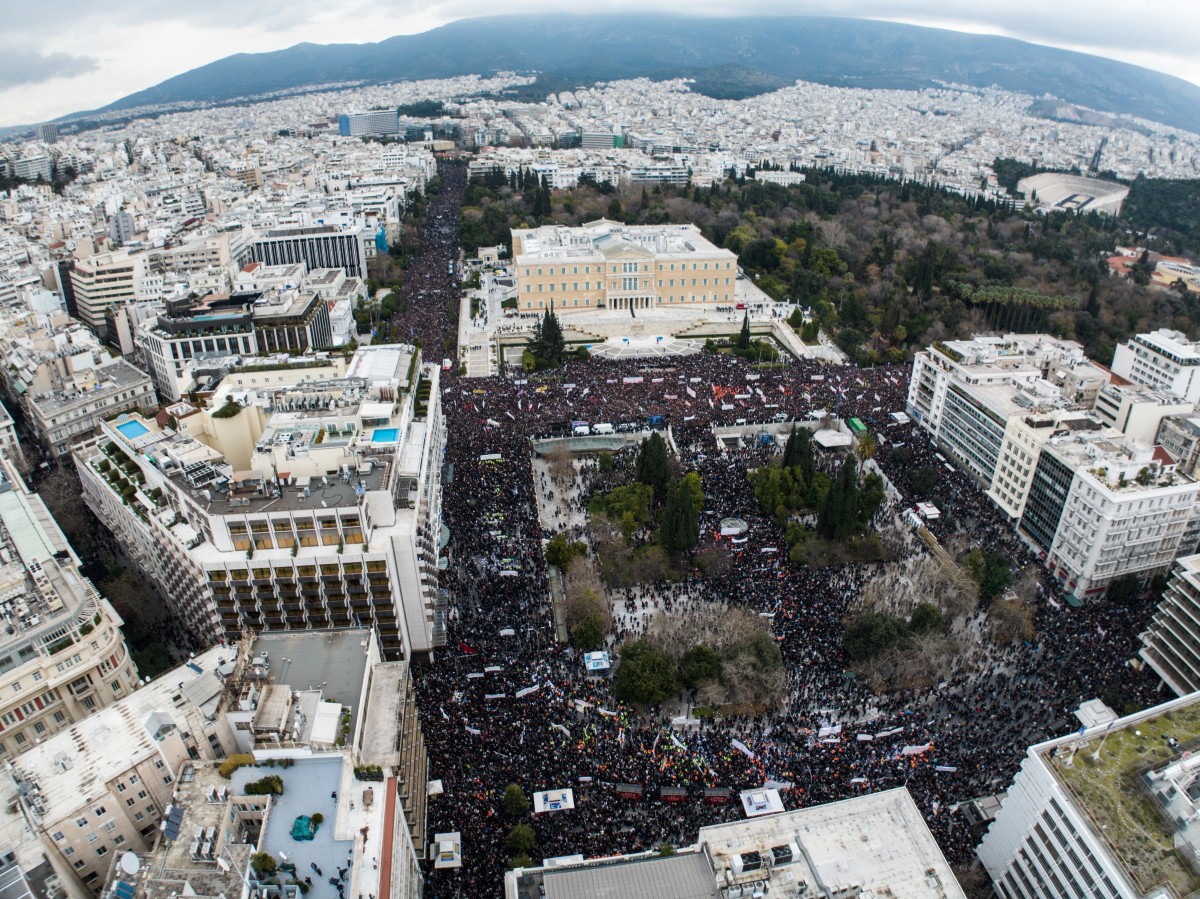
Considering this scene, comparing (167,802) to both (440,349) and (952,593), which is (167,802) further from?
(440,349)

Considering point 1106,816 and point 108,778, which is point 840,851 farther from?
point 108,778

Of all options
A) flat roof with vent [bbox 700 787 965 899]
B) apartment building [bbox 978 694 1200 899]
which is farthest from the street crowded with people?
flat roof with vent [bbox 700 787 965 899]

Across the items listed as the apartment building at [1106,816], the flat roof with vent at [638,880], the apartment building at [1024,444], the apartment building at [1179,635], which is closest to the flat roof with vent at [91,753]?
the flat roof with vent at [638,880]

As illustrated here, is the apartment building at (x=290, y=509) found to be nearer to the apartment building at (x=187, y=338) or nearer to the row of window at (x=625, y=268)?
the apartment building at (x=187, y=338)

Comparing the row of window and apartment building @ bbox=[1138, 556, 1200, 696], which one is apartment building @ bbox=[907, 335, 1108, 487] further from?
the row of window

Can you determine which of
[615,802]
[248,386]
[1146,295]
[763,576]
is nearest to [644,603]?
[763,576]

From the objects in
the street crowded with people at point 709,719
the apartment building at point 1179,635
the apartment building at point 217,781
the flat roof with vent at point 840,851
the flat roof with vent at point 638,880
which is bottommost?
the street crowded with people at point 709,719
